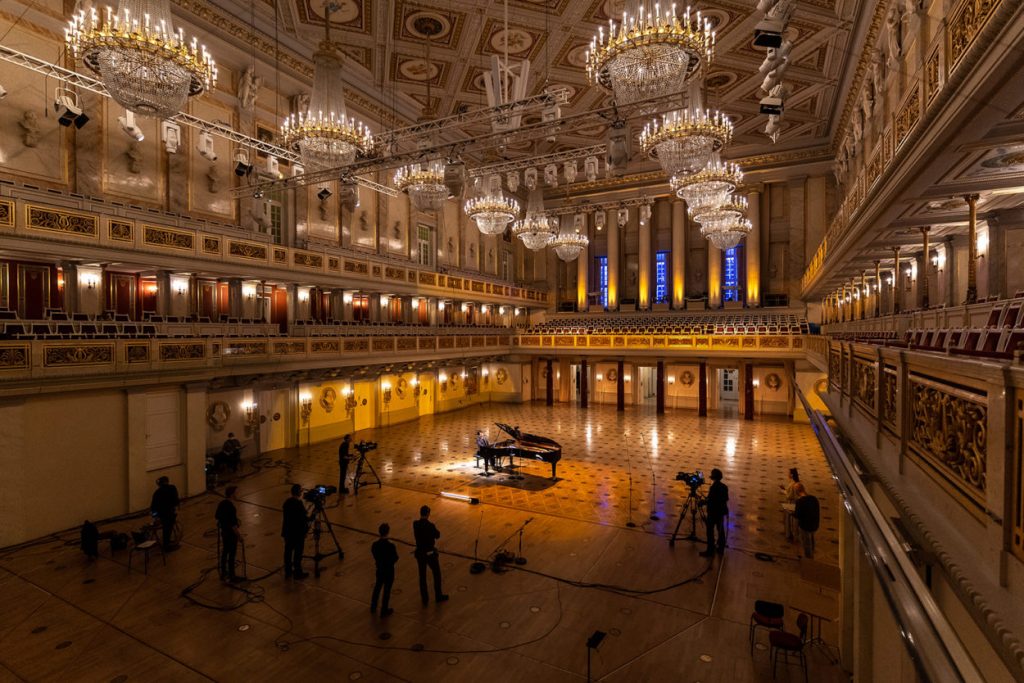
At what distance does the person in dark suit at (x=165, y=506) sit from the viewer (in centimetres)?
755

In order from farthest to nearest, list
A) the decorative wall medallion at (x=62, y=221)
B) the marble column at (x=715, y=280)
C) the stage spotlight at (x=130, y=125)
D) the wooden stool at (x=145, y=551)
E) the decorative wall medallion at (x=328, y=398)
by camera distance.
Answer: the marble column at (x=715, y=280)
the decorative wall medallion at (x=328, y=398)
the stage spotlight at (x=130, y=125)
the decorative wall medallion at (x=62, y=221)
the wooden stool at (x=145, y=551)

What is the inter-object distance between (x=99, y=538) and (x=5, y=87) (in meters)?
9.19

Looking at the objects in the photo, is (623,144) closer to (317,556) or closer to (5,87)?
(317,556)

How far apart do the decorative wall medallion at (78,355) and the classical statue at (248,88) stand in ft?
29.2

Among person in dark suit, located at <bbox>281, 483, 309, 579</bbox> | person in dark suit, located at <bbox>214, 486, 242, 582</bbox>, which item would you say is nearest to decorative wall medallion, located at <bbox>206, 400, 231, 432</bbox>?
person in dark suit, located at <bbox>214, 486, 242, 582</bbox>

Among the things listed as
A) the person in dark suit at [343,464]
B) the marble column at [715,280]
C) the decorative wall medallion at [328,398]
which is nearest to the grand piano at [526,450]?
the person in dark suit at [343,464]

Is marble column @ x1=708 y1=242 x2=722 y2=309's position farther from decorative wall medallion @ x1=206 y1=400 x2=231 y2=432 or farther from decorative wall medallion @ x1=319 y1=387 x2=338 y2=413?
decorative wall medallion @ x1=206 y1=400 x2=231 y2=432

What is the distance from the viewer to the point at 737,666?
16.3 feet

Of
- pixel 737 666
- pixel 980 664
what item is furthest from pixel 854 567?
pixel 980 664

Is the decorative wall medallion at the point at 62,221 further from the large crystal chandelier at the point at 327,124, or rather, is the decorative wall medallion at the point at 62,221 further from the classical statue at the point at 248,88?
the classical statue at the point at 248,88

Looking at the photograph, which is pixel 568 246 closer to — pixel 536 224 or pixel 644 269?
pixel 536 224

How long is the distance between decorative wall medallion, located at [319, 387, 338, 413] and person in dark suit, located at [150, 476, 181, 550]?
812 cm

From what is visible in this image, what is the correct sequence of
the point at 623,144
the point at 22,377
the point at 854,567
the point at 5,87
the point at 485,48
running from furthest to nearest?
the point at 485,48
the point at 5,87
the point at 623,144
the point at 22,377
the point at 854,567

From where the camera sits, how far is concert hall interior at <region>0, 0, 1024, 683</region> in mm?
4285
